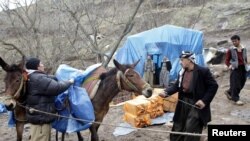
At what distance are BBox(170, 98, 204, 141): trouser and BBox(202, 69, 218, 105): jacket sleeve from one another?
26cm

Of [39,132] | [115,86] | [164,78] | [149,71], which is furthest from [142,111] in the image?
[149,71]

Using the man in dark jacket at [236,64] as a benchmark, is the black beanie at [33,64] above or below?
above

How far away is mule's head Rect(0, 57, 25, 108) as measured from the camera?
529cm

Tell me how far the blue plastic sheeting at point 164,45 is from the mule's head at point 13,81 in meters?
10.1

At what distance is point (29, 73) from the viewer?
5.29m

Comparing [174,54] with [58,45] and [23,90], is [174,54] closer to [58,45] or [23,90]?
[58,45]

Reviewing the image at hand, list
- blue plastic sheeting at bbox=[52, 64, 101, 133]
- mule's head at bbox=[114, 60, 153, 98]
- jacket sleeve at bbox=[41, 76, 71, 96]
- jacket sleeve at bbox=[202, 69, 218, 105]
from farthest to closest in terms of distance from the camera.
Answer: mule's head at bbox=[114, 60, 153, 98], blue plastic sheeting at bbox=[52, 64, 101, 133], jacket sleeve at bbox=[202, 69, 218, 105], jacket sleeve at bbox=[41, 76, 71, 96]

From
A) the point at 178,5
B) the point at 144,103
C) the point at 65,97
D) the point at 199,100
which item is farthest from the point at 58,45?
the point at 178,5

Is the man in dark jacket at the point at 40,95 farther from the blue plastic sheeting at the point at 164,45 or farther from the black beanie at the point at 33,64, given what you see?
the blue plastic sheeting at the point at 164,45

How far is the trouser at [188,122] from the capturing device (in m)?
5.38

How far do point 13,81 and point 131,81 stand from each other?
191cm

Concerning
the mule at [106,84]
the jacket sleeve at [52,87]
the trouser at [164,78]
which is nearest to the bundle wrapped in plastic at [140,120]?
the mule at [106,84]

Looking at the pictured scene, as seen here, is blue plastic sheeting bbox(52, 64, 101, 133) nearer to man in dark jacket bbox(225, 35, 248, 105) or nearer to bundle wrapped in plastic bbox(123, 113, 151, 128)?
bundle wrapped in plastic bbox(123, 113, 151, 128)

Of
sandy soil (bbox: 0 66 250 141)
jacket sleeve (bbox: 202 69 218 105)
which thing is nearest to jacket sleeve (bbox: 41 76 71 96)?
jacket sleeve (bbox: 202 69 218 105)
